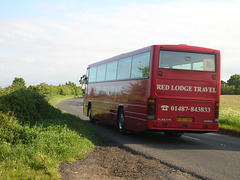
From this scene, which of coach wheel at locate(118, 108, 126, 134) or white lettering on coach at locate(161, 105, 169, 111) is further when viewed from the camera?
coach wheel at locate(118, 108, 126, 134)

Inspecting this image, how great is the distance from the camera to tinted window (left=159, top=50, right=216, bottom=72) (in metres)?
11.6

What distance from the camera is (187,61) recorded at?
461 inches

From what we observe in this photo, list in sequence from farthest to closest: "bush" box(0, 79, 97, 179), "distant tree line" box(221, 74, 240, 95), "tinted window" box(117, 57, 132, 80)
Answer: "distant tree line" box(221, 74, 240, 95) → "tinted window" box(117, 57, 132, 80) → "bush" box(0, 79, 97, 179)

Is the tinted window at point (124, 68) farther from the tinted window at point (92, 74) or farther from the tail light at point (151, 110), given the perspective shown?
the tinted window at point (92, 74)

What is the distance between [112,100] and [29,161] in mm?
9076

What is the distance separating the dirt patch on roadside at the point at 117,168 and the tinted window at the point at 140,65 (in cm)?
387

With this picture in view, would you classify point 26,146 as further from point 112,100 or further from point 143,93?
point 112,100

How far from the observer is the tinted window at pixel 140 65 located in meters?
12.0

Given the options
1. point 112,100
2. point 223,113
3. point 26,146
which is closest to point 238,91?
point 223,113

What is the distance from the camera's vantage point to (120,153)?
30.9 ft

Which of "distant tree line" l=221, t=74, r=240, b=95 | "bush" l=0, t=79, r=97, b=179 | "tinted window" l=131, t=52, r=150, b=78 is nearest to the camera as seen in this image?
"bush" l=0, t=79, r=97, b=179

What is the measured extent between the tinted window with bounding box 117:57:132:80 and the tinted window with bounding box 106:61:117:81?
0.54 metres

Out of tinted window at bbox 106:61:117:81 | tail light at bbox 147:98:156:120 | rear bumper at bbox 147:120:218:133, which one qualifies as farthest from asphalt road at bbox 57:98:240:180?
tinted window at bbox 106:61:117:81

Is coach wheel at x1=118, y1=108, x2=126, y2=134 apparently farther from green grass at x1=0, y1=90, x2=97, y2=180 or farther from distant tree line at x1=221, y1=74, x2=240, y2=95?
distant tree line at x1=221, y1=74, x2=240, y2=95
